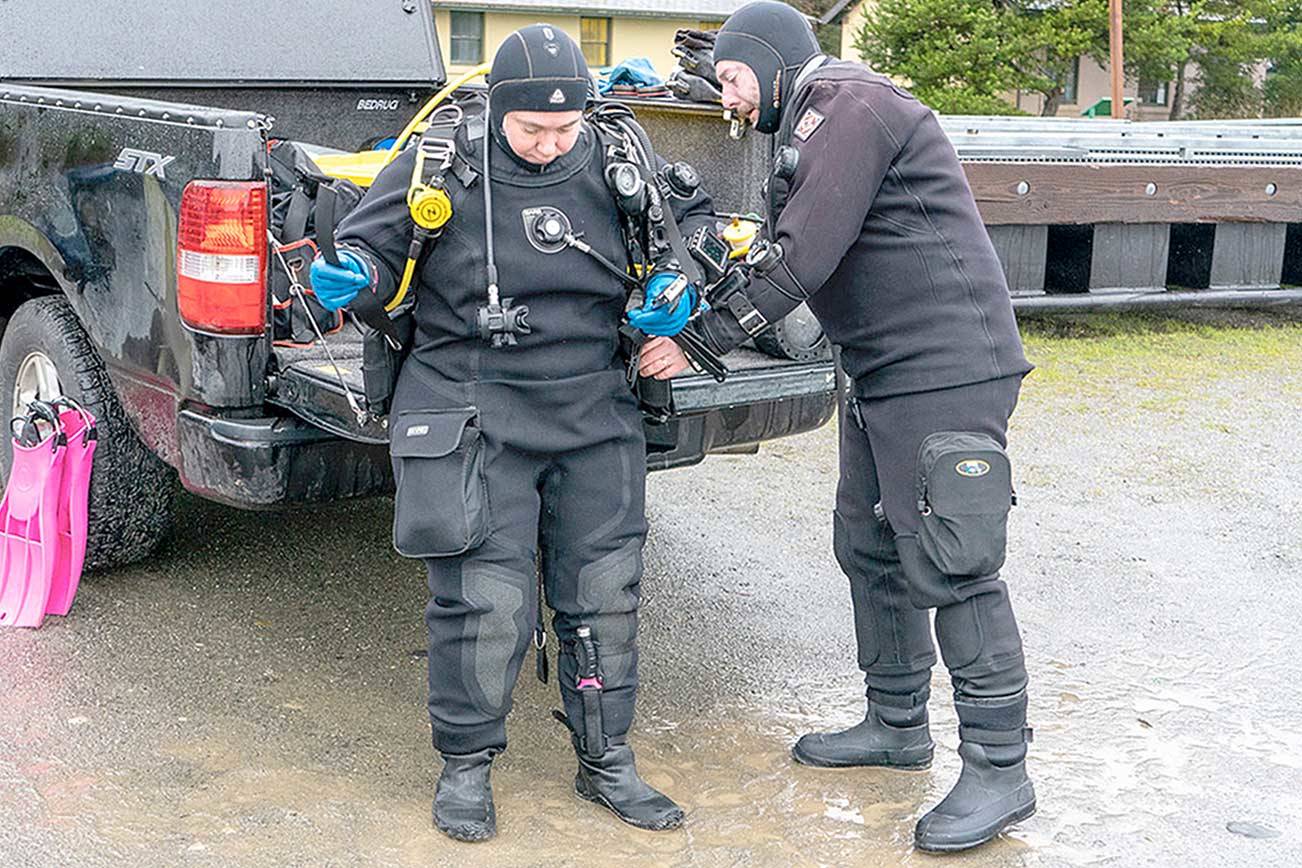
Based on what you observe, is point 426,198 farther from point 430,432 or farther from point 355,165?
point 355,165

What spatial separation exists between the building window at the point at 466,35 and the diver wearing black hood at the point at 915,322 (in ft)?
125

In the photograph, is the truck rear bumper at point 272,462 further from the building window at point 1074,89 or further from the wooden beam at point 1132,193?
the building window at point 1074,89

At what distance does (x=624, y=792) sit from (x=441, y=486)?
81 cm

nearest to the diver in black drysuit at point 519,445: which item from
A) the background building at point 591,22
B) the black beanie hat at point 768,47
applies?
the black beanie hat at point 768,47

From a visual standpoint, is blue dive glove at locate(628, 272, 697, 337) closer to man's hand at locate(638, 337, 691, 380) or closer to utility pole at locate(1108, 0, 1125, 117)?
man's hand at locate(638, 337, 691, 380)

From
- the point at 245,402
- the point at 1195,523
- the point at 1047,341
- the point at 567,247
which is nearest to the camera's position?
the point at 567,247

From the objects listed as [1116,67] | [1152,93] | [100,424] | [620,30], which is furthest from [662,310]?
[620,30]

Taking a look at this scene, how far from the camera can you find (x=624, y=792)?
3.73 metres

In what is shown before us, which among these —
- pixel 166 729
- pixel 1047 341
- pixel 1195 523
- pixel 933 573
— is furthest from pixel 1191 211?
pixel 166 729

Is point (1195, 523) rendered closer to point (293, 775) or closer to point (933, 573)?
point (933, 573)

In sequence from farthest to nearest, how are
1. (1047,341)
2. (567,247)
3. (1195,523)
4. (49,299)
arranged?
(1047,341) < (1195,523) < (49,299) < (567,247)

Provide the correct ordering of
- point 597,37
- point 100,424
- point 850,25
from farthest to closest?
point 597,37, point 850,25, point 100,424

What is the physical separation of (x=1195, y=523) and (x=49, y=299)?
397 cm

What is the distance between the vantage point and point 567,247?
354 centimetres
